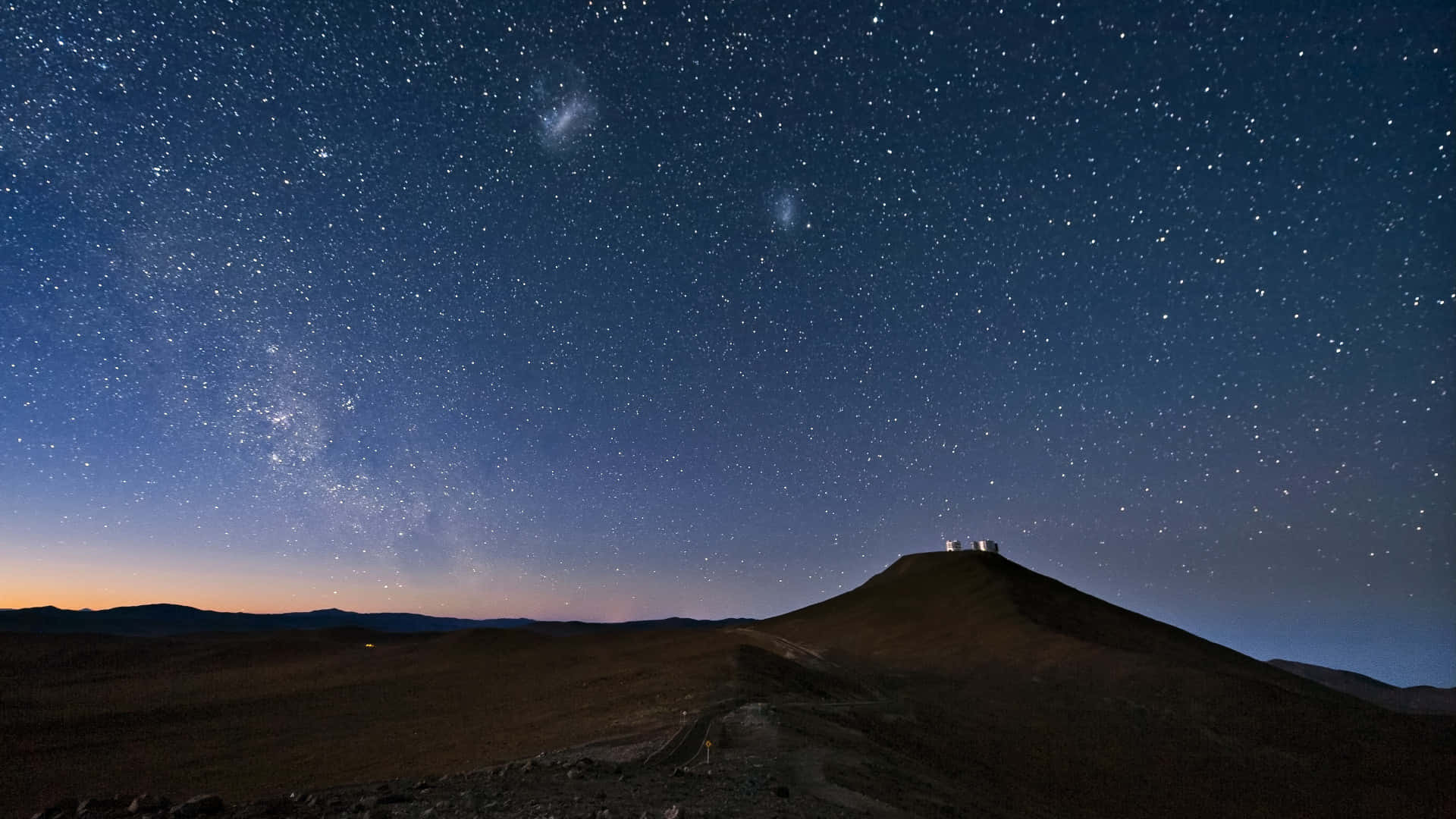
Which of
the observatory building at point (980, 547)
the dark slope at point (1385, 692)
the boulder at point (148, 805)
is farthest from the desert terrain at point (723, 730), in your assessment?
the dark slope at point (1385, 692)

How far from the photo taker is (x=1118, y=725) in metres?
36.7

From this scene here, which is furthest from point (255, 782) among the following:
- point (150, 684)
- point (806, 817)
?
point (150, 684)

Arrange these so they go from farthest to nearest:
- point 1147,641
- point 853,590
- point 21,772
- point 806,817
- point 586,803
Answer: point 853,590 → point 1147,641 → point 21,772 → point 806,817 → point 586,803

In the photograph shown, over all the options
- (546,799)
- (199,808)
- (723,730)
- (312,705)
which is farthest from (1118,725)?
(312,705)

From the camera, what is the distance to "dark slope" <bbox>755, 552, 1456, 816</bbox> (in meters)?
27.3

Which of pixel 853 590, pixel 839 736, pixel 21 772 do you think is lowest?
pixel 21 772

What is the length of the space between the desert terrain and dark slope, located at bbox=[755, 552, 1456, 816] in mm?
208

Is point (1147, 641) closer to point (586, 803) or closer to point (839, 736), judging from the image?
point (839, 736)

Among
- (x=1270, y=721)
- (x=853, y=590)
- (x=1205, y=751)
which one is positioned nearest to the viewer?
(x=1205, y=751)

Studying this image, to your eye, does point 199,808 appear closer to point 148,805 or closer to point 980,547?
point 148,805

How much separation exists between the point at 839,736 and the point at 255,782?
2059cm

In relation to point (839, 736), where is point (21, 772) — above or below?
below

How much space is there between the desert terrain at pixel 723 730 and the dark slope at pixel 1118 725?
0.21 metres

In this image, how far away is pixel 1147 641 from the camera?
5872 cm
